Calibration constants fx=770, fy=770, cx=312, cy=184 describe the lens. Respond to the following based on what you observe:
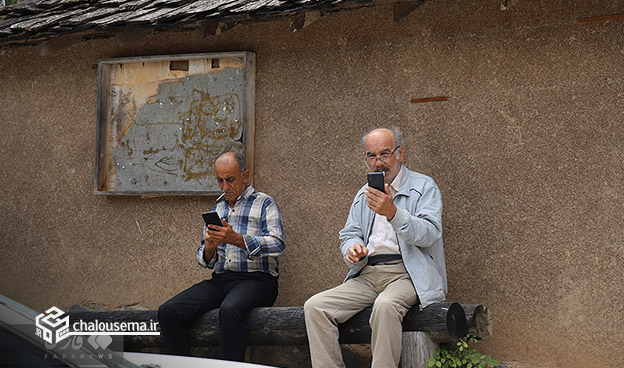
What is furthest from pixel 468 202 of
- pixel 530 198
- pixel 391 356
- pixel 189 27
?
pixel 189 27

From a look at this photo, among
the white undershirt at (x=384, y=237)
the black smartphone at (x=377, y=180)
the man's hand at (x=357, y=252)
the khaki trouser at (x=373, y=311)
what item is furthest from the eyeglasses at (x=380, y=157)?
the khaki trouser at (x=373, y=311)

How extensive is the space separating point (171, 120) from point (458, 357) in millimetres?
3147

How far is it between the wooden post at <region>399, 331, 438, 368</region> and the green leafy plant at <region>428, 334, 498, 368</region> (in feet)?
0.22

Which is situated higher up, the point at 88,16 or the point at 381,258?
the point at 88,16

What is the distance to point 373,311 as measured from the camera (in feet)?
15.7

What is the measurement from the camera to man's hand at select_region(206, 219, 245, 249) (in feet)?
17.6

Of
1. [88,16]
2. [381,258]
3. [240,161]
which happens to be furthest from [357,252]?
[88,16]

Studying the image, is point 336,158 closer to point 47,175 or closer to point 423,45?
point 423,45

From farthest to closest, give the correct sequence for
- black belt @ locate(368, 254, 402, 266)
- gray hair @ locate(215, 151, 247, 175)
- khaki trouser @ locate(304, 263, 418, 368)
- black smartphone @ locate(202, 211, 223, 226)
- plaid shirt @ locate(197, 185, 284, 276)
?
1. gray hair @ locate(215, 151, 247, 175)
2. plaid shirt @ locate(197, 185, 284, 276)
3. black smartphone @ locate(202, 211, 223, 226)
4. black belt @ locate(368, 254, 402, 266)
5. khaki trouser @ locate(304, 263, 418, 368)

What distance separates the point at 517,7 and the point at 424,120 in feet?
3.46

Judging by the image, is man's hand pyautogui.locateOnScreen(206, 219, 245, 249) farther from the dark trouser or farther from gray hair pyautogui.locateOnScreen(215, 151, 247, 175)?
gray hair pyautogui.locateOnScreen(215, 151, 247, 175)

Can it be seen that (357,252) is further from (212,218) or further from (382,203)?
(212,218)

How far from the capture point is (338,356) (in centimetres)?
491

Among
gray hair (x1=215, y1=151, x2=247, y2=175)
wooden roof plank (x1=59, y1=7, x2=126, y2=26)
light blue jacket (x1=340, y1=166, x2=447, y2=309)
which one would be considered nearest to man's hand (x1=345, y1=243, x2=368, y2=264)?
light blue jacket (x1=340, y1=166, x2=447, y2=309)
